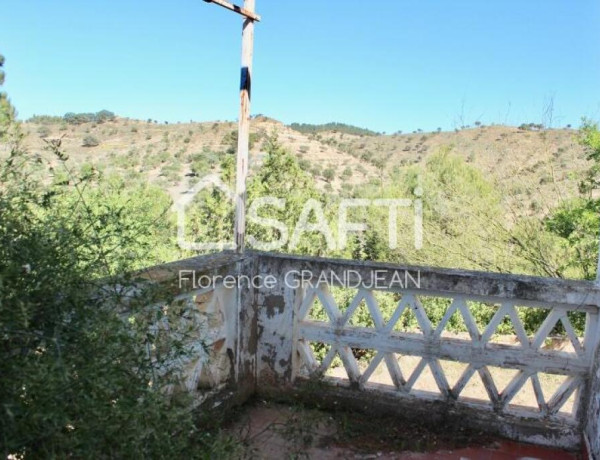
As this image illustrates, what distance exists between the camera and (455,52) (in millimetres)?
21016

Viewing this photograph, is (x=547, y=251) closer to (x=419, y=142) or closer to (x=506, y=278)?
(x=506, y=278)

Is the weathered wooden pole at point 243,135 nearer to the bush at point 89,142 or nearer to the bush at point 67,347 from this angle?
the bush at point 67,347

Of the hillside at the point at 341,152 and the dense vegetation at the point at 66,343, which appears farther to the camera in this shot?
the hillside at the point at 341,152

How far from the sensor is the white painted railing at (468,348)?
295 centimetres

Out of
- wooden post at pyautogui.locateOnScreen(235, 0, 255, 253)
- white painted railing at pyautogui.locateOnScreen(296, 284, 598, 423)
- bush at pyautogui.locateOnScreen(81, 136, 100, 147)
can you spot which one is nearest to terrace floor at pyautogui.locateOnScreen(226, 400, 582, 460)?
white painted railing at pyautogui.locateOnScreen(296, 284, 598, 423)

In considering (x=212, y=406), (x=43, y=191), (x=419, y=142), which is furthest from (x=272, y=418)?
(x=419, y=142)

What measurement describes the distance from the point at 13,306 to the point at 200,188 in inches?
546

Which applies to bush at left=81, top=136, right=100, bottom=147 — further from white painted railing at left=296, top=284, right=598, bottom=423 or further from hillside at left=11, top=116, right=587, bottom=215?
white painted railing at left=296, top=284, right=598, bottom=423

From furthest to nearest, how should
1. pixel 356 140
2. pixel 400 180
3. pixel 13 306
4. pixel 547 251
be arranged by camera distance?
pixel 356 140, pixel 400 180, pixel 547 251, pixel 13 306

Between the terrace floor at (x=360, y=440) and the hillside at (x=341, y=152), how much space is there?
2193 millimetres

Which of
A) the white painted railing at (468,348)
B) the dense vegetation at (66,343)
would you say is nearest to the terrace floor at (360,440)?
the white painted railing at (468,348)

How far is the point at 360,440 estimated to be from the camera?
309 cm

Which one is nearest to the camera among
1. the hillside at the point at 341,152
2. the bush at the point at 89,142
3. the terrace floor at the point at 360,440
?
the terrace floor at the point at 360,440

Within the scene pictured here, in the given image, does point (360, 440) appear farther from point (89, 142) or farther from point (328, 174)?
point (89, 142)
